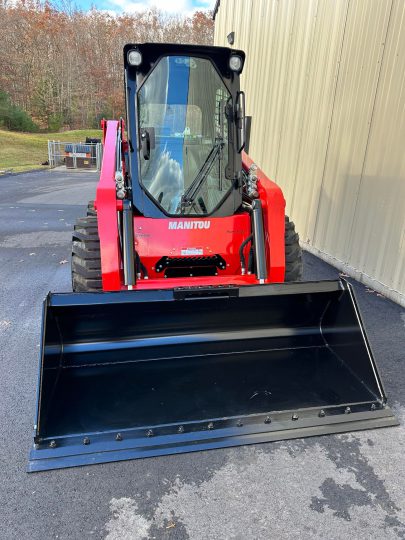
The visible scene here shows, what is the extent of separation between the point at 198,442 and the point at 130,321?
1.05 metres

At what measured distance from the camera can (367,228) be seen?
5.41 meters

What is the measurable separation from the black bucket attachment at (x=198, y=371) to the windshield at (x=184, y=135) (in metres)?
1.05

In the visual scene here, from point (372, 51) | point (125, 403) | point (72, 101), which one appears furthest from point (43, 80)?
point (125, 403)

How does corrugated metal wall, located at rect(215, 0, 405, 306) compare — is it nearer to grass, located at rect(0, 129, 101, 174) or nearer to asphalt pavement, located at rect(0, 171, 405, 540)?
asphalt pavement, located at rect(0, 171, 405, 540)

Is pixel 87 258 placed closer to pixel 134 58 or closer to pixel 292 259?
pixel 134 58

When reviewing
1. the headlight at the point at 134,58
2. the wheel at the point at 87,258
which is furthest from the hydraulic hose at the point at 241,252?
the headlight at the point at 134,58

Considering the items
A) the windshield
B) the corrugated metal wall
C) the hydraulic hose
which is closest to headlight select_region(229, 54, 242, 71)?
the windshield

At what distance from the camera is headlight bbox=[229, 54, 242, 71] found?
3510 mm

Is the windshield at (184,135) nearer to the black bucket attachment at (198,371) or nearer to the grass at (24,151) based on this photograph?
the black bucket attachment at (198,371)

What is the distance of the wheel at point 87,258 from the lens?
3.48m

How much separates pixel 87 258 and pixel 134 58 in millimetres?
1688

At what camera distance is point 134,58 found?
130 inches

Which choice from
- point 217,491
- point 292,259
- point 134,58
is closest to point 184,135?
point 134,58

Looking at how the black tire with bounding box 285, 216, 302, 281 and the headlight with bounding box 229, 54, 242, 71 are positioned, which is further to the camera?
the black tire with bounding box 285, 216, 302, 281
